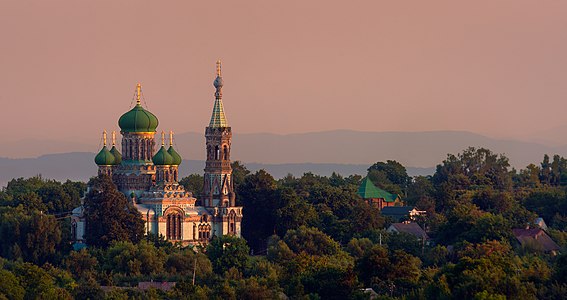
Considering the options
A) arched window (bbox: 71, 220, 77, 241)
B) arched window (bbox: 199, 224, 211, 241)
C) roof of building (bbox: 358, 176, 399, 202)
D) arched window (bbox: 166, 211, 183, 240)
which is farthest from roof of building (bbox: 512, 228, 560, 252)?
roof of building (bbox: 358, 176, 399, 202)

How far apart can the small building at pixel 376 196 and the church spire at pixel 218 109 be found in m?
21.0

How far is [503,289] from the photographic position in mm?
69500

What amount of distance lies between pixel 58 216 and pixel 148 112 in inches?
331

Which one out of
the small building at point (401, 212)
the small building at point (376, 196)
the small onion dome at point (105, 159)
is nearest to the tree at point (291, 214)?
the small onion dome at point (105, 159)

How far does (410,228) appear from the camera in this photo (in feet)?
351

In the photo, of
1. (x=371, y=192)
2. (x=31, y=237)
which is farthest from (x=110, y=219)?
(x=371, y=192)

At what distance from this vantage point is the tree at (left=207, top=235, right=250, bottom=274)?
293 ft

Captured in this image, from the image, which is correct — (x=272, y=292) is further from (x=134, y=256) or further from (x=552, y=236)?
(x=552, y=236)

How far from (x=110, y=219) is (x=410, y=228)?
19117 millimetres

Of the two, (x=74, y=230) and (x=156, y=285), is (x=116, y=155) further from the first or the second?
(x=156, y=285)

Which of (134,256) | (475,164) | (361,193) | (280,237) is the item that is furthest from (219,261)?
(475,164)

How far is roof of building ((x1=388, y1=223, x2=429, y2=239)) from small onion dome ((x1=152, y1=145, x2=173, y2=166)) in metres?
13.7

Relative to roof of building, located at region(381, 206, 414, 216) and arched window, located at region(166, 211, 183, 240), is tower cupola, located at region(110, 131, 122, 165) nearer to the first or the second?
arched window, located at region(166, 211, 183, 240)

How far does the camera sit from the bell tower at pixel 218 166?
340ft
